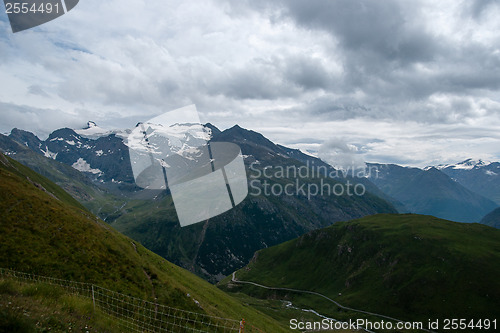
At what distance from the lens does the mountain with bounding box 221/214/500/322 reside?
127 m

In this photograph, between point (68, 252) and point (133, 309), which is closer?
point (133, 309)

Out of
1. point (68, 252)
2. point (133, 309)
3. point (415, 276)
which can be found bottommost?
point (415, 276)

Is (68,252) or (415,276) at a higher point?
(68,252)

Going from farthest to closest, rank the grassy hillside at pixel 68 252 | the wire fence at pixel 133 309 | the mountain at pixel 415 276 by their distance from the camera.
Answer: the mountain at pixel 415 276, the grassy hillside at pixel 68 252, the wire fence at pixel 133 309

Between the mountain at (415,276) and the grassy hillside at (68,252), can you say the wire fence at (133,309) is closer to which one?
the grassy hillside at (68,252)

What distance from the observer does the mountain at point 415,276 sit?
5010 inches

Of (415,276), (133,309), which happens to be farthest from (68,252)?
(415,276)

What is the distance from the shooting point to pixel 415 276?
488 feet

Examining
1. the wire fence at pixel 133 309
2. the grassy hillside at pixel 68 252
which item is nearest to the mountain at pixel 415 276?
the grassy hillside at pixel 68 252

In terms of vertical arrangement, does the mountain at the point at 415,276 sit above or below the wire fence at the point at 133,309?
below

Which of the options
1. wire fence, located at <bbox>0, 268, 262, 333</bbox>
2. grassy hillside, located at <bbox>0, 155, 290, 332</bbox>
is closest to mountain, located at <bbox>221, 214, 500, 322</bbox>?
grassy hillside, located at <bbox>0, 155, 290, 332</bbox>

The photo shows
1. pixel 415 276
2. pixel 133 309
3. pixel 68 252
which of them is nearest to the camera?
pixel 133 309

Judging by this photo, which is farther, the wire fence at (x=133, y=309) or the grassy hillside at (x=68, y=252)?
the grassy hillside at (x=68, y=252)

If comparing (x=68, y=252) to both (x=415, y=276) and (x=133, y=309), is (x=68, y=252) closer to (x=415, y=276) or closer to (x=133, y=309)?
(x=133, y=309)
